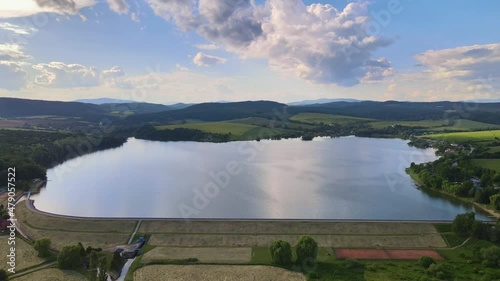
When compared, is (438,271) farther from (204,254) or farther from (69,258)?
(69,258)

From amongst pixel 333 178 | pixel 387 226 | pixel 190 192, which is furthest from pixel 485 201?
pixel 190 192

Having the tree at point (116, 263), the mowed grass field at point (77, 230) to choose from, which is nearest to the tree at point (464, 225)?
the tree at point (116, 263)

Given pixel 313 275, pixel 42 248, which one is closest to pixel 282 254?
pixel 313 275

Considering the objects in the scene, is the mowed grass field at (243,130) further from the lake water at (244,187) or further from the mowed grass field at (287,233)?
the mowed grass field at (287,233)

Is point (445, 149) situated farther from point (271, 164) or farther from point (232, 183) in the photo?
point (232, 183)

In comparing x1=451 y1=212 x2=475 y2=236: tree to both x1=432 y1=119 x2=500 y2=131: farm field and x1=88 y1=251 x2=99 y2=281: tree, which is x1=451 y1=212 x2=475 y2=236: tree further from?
x1=432 y1=119 x2=500 y2=131: farm field
